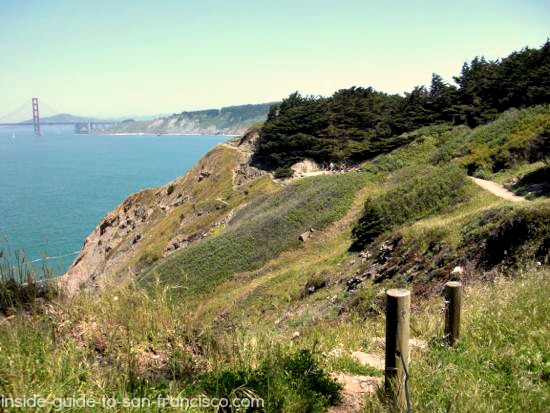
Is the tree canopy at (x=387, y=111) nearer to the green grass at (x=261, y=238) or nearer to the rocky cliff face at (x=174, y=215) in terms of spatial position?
the rocky cliff face at (x=174, y=215)

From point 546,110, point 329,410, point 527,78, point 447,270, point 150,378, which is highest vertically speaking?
point 527,78

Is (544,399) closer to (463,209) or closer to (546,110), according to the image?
(463,209)

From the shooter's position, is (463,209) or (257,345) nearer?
(257,345)

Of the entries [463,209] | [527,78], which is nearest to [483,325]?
[463,209]

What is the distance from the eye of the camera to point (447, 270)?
44.7ft

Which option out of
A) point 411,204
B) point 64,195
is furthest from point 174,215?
point 64,195

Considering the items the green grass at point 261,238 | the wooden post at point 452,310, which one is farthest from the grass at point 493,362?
the green grass at point 261,238

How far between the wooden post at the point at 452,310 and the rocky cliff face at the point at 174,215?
3752 centimetres

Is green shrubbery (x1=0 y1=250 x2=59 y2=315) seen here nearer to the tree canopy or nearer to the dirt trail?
the dirt trail

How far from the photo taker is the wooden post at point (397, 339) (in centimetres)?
408

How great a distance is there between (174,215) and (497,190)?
3659 cm

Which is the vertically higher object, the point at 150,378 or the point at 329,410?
the point at 150,378

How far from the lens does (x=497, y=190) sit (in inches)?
850

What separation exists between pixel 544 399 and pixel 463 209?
58.5 feet
